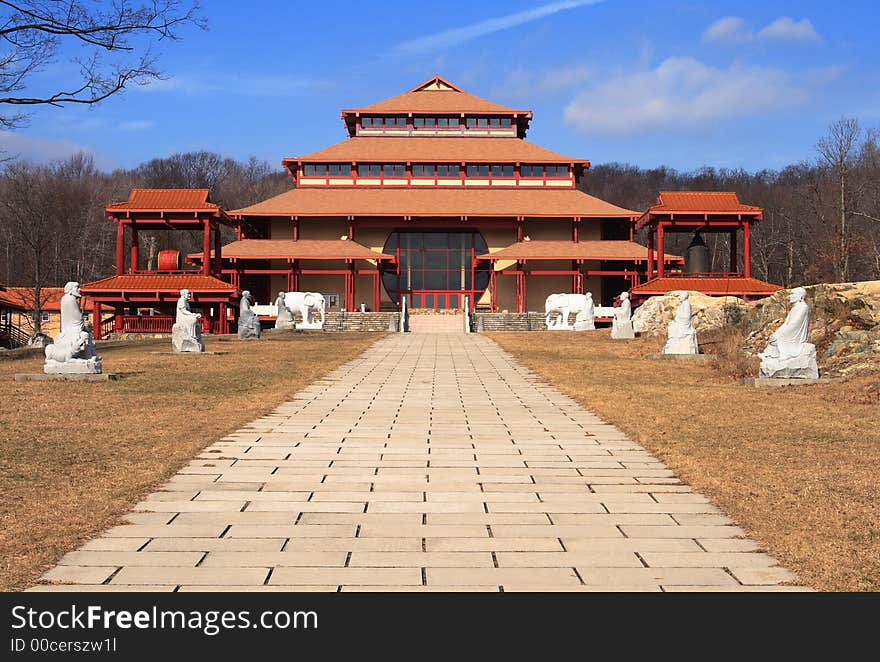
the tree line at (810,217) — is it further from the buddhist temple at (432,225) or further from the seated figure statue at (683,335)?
the seated figure statue at (683,335)

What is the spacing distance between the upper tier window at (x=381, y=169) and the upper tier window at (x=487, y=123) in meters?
7.29

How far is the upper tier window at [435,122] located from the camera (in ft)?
201

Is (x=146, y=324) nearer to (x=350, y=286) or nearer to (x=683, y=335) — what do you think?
(x=350, y=286)

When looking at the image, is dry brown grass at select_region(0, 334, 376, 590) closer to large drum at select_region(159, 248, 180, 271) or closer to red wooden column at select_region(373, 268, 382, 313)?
large drum at select_region(159, 248, 180, 271)

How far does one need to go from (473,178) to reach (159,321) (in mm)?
23397

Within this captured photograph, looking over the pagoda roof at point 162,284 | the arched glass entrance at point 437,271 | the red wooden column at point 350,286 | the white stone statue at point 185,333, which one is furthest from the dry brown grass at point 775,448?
the arched glass entrance at point 437,271

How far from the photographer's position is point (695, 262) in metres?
45.2

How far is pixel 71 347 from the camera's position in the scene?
15852 millimetres

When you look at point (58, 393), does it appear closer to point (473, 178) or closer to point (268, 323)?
point (268, 323)

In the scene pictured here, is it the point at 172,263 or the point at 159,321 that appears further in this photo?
the point at 172,263

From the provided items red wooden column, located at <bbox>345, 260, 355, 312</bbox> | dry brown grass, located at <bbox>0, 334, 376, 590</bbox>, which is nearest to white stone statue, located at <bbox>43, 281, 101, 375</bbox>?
dry brown grass, located at <bbox>0, 334, 376, 590</bbox>

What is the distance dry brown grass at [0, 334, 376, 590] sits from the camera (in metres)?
5.89

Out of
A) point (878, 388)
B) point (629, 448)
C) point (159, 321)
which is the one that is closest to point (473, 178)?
point (159, 321)
